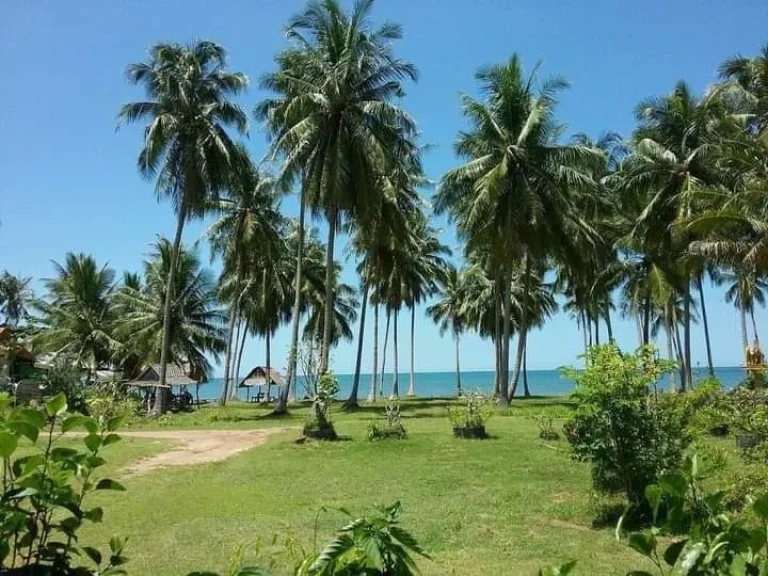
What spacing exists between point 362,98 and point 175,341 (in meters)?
19.4

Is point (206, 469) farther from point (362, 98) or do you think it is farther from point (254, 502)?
point (362, 98)

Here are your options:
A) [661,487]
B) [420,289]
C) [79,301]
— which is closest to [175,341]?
[79,301]

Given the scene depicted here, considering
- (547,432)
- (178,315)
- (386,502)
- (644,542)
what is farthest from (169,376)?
(644,542)

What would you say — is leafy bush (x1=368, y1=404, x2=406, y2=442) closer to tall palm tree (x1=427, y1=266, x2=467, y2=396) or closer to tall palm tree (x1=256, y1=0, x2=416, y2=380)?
tall palm tree (x1=256, y1=0, x2=416, y2=380)

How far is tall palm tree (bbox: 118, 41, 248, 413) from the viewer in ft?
82.7

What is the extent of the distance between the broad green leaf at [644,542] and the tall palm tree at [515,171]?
24.8 m

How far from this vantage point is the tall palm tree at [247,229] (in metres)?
32.8

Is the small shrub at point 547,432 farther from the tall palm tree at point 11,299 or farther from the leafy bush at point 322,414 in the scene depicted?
the tall palm tree at point 11,299

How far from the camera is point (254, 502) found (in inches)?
363

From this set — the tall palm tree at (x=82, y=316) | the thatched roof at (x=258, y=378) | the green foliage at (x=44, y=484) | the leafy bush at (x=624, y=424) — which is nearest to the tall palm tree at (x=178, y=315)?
the tall palm tree at (x=82, y=316)

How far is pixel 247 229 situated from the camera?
3238 cm

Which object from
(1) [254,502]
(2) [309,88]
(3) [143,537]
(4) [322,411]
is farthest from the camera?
(2) [309,88]

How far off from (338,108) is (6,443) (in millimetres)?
24151

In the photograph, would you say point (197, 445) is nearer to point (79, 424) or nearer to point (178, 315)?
point (79, 424)
